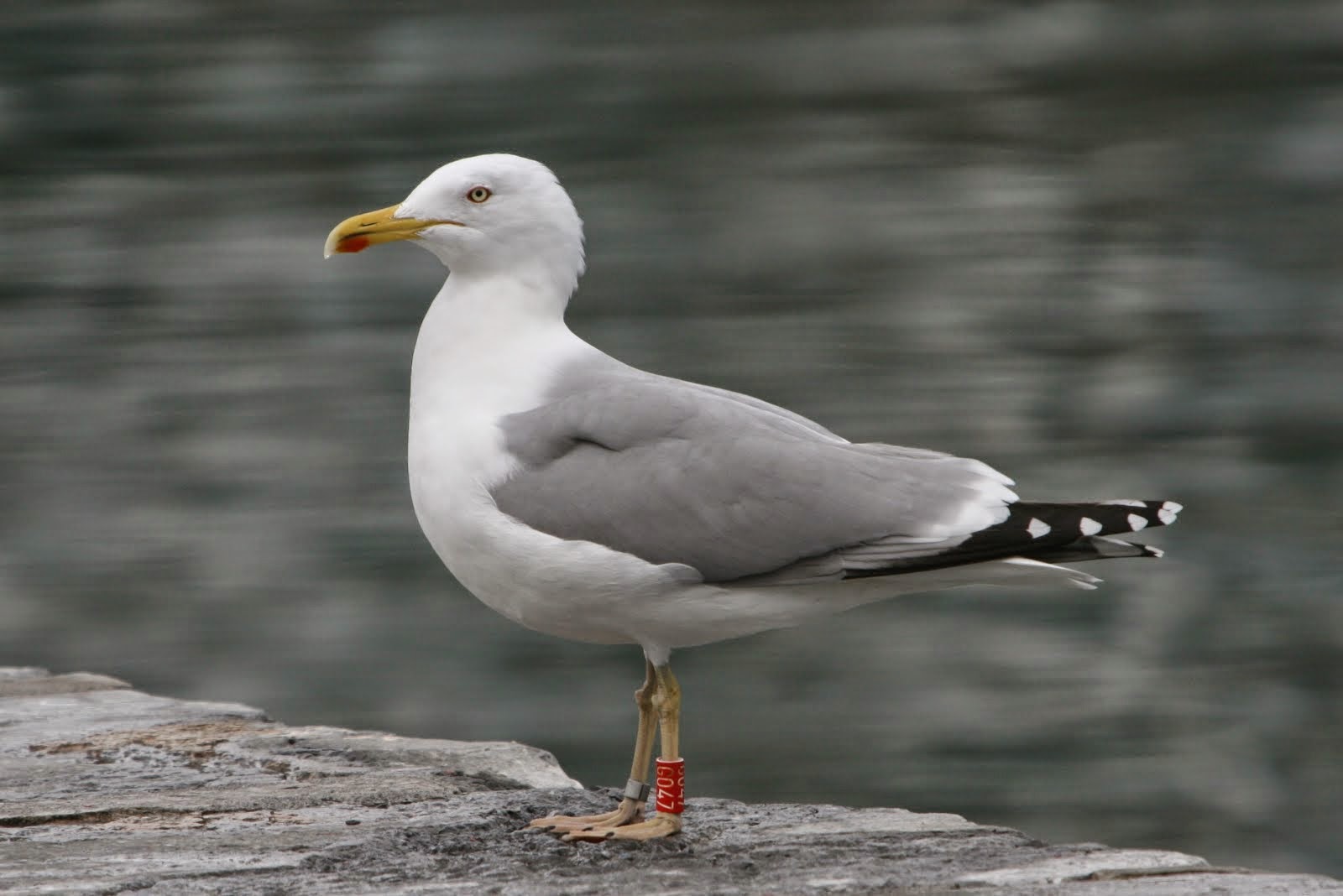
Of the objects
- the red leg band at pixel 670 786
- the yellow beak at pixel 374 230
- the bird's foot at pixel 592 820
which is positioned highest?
the yellow beak at pixel 374 230

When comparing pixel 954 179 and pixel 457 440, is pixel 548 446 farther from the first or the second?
pixel 954 179

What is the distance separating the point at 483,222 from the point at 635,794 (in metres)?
0.84

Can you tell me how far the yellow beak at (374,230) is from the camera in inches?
93.7

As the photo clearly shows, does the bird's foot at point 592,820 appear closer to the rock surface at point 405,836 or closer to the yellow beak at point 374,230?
the rock surface at point 405,836

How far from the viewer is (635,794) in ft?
7.59

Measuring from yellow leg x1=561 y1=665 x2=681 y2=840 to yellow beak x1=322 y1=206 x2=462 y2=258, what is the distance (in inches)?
28.2

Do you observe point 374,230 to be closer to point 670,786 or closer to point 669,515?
point 669,515

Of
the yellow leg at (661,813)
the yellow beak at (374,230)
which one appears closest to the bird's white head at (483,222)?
the yellow beak at (374,230)

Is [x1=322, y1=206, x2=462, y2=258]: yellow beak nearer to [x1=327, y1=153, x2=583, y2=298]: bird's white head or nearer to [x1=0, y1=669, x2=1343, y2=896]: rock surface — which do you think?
[x1=327, y1=153, x2=583, y2=298]: bird's white head

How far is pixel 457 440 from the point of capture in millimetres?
2217

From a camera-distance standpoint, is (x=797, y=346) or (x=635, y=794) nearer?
(x=635, y=794)

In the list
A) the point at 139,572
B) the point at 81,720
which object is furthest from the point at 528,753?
the point at 139,572

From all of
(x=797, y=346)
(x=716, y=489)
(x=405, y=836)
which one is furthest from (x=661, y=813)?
(x=797, y=346)

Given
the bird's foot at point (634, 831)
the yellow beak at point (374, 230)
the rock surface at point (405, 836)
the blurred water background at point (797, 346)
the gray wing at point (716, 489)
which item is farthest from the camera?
the blurred water background at point (797, 346)
